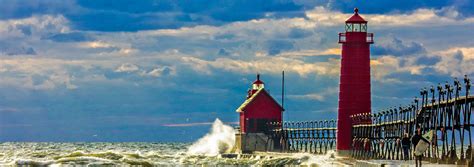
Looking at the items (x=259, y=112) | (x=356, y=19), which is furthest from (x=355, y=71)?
(x=259, y=112)

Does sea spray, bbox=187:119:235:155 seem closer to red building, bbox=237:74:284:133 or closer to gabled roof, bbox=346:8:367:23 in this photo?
red building, bbox=237:74:284:133

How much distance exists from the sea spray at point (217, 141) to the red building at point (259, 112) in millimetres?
6762

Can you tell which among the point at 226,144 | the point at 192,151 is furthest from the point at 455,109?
the point at 192,151

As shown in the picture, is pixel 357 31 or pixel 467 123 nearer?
pixel 467 123

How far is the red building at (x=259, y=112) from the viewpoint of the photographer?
89812 mm

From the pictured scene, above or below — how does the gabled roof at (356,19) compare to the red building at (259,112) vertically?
above

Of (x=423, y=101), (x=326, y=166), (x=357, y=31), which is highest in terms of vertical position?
(x=357, y=31)

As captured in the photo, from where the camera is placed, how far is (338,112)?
67625 mm

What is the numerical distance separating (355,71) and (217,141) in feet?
122

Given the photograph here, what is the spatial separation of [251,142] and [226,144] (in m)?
10.1

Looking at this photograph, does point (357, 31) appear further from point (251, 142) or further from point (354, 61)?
point (251, 142)

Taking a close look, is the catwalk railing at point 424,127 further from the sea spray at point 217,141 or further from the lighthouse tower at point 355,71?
the sea spray at point 217,141

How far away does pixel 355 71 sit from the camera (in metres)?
65.8

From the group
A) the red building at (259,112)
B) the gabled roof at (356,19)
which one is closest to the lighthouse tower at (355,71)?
the gabled roof at (356,19)
